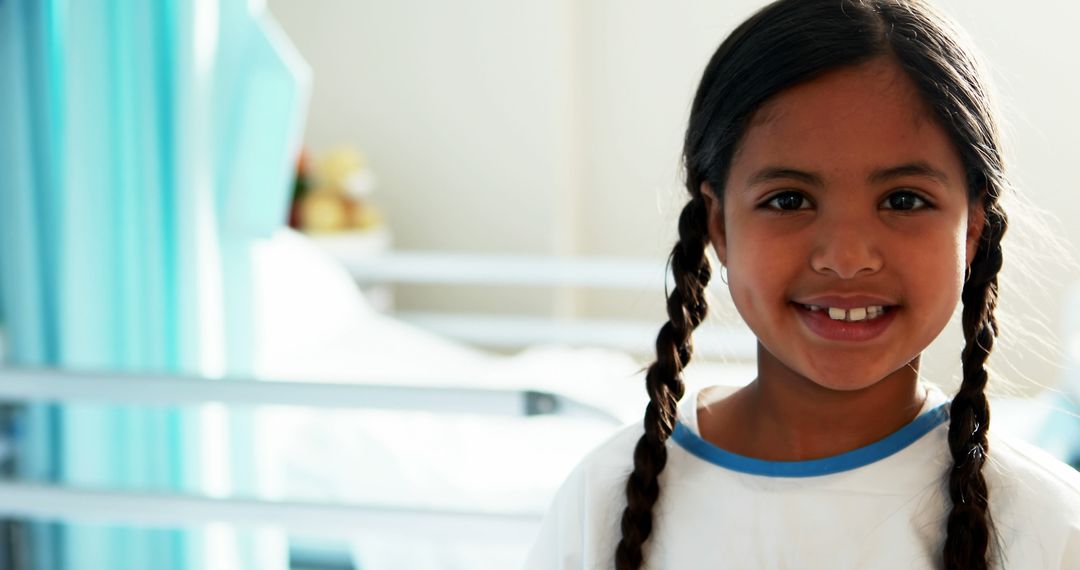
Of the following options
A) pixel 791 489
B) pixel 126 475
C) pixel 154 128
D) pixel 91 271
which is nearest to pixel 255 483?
pixel 126 475

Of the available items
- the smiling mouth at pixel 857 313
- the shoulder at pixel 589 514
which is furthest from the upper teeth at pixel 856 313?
the shoulder at pixel 589 514

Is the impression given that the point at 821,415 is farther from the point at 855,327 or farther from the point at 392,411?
the point at 392,411

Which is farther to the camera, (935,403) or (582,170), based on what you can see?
(582,170)

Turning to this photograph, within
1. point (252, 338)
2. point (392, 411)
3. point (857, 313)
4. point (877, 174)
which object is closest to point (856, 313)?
point (857, 313)

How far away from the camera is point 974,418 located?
37.0 inches

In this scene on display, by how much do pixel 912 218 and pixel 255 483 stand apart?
1124mm

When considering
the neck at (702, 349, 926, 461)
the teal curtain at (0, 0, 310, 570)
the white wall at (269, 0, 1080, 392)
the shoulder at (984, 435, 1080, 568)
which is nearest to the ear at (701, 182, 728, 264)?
the neck at (702, 349, 926, 461)

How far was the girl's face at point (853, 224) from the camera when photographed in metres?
0.88

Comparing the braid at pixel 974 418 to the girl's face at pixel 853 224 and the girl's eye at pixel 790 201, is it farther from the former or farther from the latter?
the girl's eye at pixel 790 201

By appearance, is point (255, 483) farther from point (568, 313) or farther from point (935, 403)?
point (568, 313)

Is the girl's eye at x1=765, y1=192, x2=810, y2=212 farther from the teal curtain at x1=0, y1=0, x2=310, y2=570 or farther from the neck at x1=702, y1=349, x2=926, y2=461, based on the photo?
the teal curtain at x1=0, y1=0, x2=310, y2=570

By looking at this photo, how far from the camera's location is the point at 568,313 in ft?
12.0

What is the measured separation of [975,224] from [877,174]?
0.37 feet

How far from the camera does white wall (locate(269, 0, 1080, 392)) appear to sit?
11.4 ft
